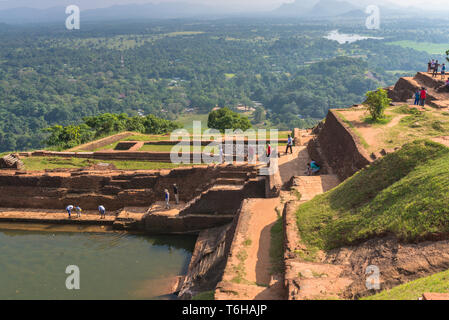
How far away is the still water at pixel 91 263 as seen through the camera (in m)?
12.0

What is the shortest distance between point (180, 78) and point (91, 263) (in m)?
130

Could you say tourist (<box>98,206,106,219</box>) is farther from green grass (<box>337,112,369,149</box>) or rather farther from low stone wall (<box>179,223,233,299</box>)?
green grass (<box>337,112,369,149</box>)

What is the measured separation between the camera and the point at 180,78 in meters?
138

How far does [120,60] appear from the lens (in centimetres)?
15512

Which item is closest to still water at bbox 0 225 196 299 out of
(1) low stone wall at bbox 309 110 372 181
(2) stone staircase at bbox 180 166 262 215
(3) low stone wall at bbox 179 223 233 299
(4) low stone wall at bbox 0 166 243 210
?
(3) low stone wall at bbox 179 223 233 299

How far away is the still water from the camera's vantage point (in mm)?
11992

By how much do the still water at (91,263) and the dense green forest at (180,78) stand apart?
189ft

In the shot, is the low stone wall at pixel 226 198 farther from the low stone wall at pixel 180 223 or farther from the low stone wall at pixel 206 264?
the low stone wall at pixel 206 264

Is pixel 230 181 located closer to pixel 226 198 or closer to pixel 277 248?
pixel 226 198

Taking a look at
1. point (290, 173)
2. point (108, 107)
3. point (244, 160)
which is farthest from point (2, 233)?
point (108, 107)

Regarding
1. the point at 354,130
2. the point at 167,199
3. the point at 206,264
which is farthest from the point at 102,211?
the point at 354,130

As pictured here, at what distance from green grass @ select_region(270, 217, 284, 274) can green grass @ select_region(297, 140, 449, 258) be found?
0.61 m

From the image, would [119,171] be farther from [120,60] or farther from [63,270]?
[120,60]

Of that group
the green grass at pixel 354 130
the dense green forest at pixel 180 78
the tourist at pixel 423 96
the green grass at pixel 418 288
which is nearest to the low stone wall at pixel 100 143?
the green grass at pixel 354 130
